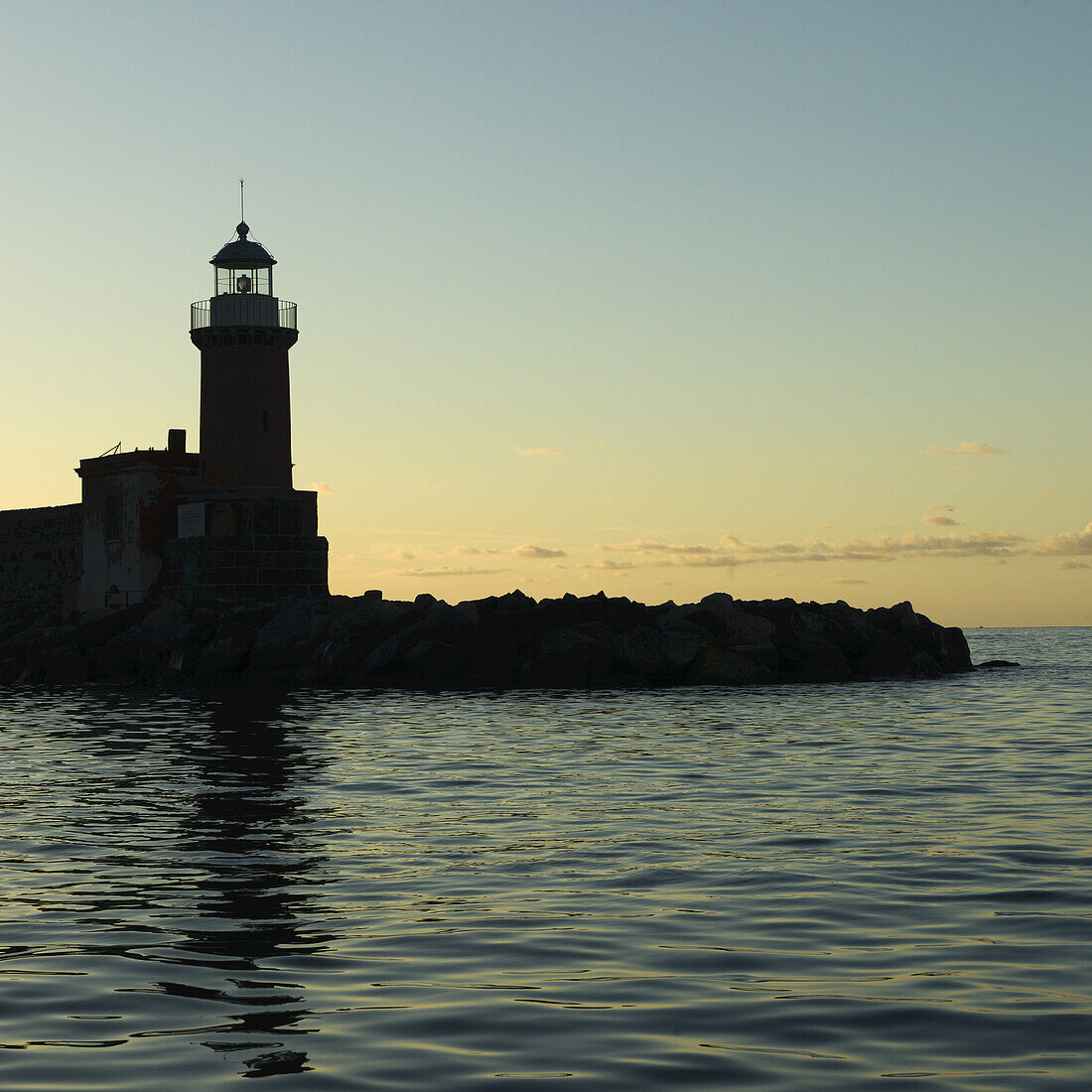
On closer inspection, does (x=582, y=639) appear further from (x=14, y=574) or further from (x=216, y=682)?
(x=14, y=574)

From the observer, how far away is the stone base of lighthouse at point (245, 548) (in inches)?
1366

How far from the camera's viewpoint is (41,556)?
130ft

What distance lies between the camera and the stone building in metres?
34.9

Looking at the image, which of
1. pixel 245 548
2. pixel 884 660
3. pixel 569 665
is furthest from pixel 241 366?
pixel 884 660

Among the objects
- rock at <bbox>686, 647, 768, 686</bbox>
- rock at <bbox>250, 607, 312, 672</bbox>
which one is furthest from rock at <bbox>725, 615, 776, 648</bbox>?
rock at <bbox>250, 607, 312, 672</bbox>

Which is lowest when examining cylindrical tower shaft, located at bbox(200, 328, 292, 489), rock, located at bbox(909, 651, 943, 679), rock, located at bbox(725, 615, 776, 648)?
rock, located at bbox(909, 651, 943, 679)

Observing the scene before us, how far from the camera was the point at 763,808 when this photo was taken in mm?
11492

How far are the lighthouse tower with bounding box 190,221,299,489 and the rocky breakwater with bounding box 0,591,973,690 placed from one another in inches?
150

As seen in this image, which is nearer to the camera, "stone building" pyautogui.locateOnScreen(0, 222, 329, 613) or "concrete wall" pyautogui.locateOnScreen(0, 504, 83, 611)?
"stone building" pyautogui.locateOnScreen(0, 222, 329, 613)

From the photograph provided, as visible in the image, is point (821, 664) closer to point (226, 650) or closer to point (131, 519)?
point (226, 650)

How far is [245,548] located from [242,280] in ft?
21.5

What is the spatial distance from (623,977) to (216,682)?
26001mm

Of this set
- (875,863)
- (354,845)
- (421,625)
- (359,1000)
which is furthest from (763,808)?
(421,625)

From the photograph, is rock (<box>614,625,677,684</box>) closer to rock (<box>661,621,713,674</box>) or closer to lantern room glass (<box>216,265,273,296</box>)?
rock (<box>661,621,713,674</box>)
